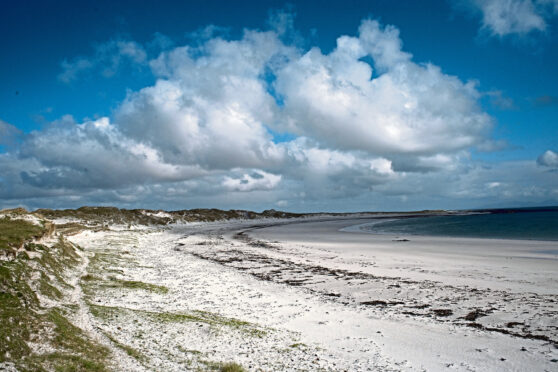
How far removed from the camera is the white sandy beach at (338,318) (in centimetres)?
930

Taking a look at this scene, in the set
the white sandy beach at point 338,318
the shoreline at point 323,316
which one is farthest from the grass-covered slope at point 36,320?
the white sandy beach at point 338,318

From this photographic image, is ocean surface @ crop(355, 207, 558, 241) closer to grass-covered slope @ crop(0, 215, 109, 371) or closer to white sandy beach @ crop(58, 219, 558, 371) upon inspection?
white sandy beach @ crop(58, 219, 558, 371)

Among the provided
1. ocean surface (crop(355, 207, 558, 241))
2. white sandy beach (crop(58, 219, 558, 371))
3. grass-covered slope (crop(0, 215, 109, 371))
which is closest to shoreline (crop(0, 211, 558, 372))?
white sandy beach (crop(58, 219, 558, 371))

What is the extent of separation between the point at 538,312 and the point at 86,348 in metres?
16.5

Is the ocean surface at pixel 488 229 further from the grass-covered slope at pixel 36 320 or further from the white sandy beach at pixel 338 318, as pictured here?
the grass-covered slope at pixel 36 320

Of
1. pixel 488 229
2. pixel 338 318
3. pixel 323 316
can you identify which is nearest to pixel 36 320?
pixel 323 316

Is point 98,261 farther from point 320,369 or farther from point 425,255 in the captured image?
point 425,255

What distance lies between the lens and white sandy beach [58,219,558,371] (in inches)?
366

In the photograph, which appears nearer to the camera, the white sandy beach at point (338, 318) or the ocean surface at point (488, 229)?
the white sandy beach at point (338, 318)

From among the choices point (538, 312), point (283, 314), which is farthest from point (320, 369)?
point (538, 312)

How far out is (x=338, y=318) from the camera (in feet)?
42.9

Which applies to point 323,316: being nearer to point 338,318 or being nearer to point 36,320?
point 338,318

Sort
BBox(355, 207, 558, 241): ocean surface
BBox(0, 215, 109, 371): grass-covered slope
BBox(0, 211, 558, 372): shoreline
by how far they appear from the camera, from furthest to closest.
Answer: BBox(355, 207, 558, 241): ocean surface → BBox(0, 211, 558, 372): shoreline → BBox(0, 215, 109, 371): grass-covered slope

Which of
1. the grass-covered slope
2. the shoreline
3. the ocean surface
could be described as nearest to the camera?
the grass-covered slope
